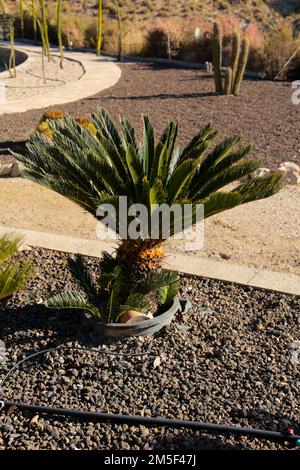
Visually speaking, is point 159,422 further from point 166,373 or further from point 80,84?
point 80,84

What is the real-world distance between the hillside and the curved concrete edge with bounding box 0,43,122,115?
11.6m

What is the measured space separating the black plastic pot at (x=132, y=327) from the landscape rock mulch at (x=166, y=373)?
0.21ft

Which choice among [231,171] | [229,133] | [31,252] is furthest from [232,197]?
[229,133]

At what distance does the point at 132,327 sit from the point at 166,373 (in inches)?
19.2

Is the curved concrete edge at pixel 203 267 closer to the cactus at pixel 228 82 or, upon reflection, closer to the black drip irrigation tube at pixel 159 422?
the black drip irrigation tube at pixel 159 422

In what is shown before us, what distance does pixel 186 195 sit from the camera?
17.2 feet

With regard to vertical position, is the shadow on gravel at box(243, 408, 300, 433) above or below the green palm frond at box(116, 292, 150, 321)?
below

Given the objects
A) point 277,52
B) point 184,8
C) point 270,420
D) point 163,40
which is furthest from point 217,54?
point 184,8

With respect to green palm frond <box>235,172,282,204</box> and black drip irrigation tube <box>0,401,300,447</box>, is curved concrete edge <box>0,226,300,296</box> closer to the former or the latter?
green palm frond <box>235,172,282,204</box>

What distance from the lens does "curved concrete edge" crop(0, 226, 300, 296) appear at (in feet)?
19.9

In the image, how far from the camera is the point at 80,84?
16891mm

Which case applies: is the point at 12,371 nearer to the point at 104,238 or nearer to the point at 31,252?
the point at 31,252

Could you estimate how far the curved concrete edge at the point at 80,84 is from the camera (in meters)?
14.5

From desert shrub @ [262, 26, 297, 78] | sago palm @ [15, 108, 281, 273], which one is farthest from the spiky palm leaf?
desert shrub @ [262, 26, 297, 78]
